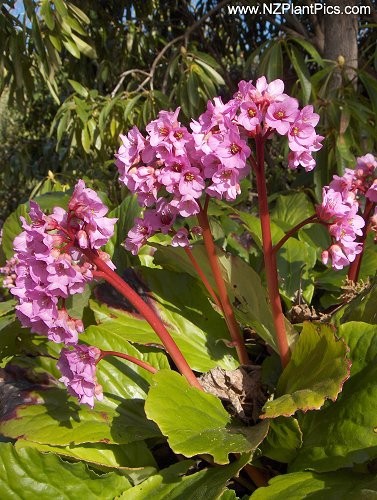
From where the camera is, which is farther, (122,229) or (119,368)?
(122,229)

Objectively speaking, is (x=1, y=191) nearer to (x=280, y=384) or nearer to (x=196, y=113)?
(x=196, y=113)

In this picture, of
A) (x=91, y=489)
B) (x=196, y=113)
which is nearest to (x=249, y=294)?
(x=91, y=489)

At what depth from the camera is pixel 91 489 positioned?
92 cm

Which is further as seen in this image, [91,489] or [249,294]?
[249,294]

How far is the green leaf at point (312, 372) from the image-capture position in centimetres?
84

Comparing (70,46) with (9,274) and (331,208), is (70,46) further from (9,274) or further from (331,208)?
(331,208)

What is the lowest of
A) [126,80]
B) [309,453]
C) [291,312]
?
[309,453]

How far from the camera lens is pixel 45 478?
91 cm

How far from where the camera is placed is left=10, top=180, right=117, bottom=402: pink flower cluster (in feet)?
2.73

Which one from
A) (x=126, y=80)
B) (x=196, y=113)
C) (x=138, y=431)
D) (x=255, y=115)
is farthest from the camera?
(x=126, y=80)

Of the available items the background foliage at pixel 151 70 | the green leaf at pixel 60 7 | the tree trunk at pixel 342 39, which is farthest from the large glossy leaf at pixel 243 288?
the tree trunk at pixel 342 39

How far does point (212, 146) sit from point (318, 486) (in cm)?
51

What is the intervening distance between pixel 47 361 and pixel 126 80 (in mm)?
3189

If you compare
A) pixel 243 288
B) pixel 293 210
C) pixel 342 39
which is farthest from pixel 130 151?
pixel 342 39
